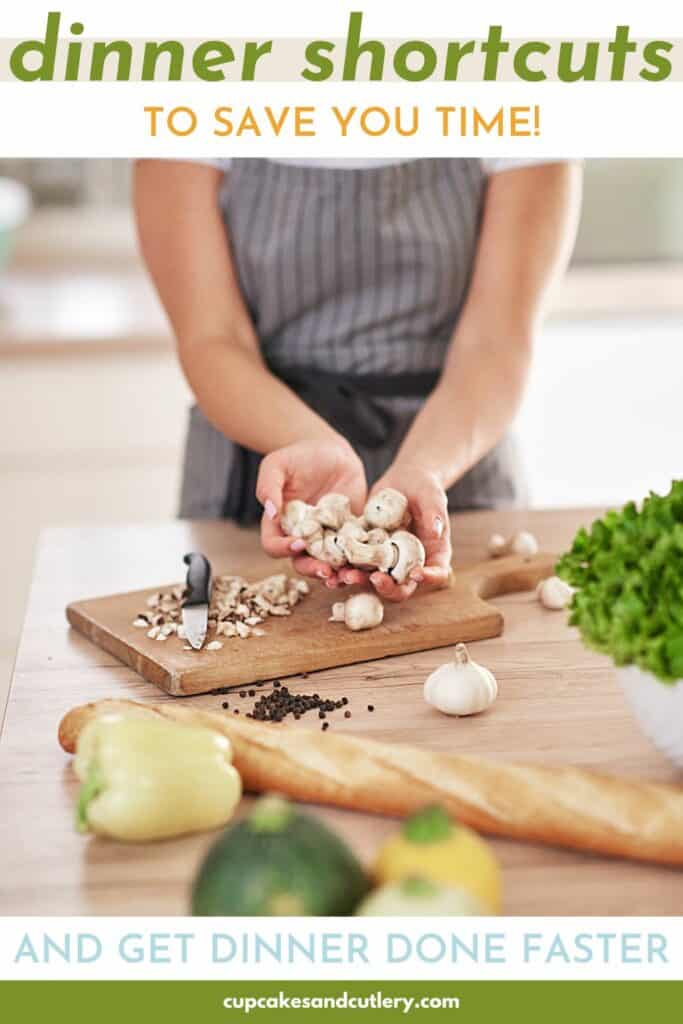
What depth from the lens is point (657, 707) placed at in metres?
0.86

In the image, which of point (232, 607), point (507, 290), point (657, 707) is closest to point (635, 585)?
point (657, 707)

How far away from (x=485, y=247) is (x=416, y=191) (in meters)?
0.12

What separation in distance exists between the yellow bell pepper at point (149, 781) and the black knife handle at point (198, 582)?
0.37 metres

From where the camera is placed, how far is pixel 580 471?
3053 millimetres

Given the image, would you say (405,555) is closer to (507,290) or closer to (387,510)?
(387,510)

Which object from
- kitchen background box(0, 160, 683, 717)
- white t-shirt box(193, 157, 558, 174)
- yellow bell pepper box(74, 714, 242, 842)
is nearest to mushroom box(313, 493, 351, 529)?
yellow bell pepper box(74, 714, 242, 842)

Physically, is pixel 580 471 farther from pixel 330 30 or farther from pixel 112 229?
pixel 330 30

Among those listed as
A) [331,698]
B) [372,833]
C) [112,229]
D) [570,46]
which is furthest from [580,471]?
[372,833]

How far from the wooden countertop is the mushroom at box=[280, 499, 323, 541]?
151 millimetres

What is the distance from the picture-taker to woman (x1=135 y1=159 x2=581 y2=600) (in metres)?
1.62

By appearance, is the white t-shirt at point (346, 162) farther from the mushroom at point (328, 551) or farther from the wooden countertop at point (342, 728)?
the mushroom at point (328, 551)

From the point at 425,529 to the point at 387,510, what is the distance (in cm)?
5

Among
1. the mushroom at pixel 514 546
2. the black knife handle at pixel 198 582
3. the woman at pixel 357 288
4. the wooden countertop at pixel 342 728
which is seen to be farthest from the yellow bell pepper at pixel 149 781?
the woman at pixel 357 288
